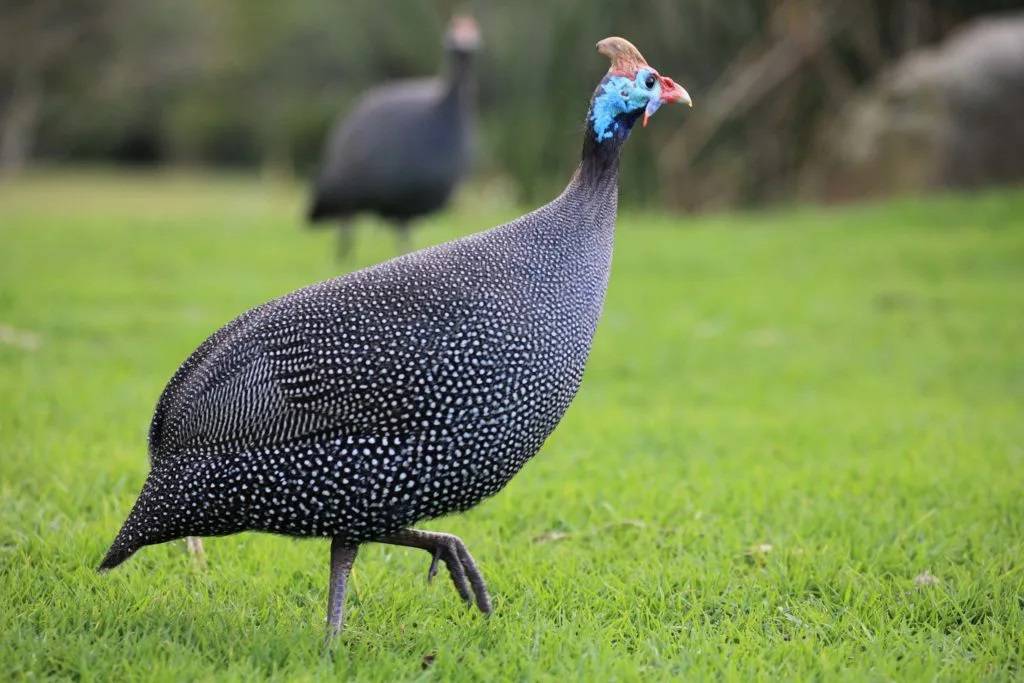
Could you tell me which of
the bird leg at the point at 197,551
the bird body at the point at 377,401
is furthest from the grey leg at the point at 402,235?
the bird body at the point at 377,401

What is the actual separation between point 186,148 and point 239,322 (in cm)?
2694

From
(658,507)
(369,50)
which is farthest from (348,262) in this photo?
(369,50)

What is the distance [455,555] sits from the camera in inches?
123

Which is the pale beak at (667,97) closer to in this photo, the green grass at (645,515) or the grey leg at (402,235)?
the green grass at (645,515)

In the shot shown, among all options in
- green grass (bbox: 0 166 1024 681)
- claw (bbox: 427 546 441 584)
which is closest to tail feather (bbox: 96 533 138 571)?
green grass (bbox: 0 166 1024 681)

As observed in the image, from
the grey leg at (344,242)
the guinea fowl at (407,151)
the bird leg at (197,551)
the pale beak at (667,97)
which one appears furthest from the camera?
the grey leg at (344,242)

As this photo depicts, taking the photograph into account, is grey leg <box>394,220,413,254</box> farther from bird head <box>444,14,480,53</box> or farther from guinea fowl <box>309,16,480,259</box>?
bird head <box>444,14,480,53</box>

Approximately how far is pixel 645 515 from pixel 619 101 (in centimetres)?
151

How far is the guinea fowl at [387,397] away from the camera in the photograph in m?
2.85

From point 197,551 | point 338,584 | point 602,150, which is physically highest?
point 602,150

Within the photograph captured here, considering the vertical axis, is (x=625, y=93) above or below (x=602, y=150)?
above

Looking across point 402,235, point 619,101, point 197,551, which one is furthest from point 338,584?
point 402,235

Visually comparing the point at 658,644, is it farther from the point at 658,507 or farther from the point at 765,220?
the point at 765,220

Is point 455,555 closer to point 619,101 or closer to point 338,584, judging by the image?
point 338,584
